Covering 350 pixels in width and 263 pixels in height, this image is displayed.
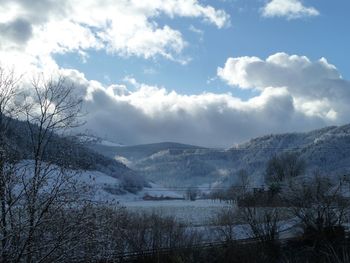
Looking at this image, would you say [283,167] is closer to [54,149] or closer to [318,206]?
[318,206]

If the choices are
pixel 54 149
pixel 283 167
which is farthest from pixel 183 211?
pixel 283 167

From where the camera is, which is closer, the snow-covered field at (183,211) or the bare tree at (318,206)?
the bare tree at (318,206)

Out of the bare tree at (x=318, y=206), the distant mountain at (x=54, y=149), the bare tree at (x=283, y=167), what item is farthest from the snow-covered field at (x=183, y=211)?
the bare tree at (x=283, y=167)

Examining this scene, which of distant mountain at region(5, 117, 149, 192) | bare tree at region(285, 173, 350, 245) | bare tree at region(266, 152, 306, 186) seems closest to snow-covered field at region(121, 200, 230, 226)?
bare tree at region(285, 173, 350, 245)

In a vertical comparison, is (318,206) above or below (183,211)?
above

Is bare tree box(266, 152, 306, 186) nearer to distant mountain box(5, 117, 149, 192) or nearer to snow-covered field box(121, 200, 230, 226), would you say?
snow-covered field box(121, 200, 230, 226)

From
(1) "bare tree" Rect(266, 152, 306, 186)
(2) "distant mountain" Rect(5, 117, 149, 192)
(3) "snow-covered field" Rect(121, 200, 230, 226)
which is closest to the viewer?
(2) "distant mountain" Rect(5, 117, 149, 192)

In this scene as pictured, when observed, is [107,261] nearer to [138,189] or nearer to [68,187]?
[68,187]

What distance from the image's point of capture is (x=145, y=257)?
40.7 meters

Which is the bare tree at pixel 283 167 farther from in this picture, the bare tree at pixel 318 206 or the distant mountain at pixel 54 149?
the distant mountain at pixel 54 149

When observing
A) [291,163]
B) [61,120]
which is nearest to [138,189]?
[291,163]

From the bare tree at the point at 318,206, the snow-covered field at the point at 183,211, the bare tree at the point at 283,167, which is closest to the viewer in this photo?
the bare tree at the point at 318,206

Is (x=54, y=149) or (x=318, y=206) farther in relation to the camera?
(x=318, y=206)

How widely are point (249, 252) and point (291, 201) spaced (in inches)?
605
